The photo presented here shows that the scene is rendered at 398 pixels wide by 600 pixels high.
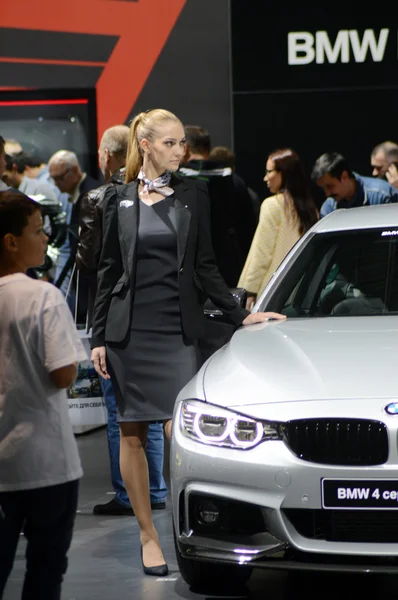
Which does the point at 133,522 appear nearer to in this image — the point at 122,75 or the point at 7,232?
the point at 7,232

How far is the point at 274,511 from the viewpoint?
4.27 metres

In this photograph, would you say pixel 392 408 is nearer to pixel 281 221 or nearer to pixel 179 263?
pixel 179 263

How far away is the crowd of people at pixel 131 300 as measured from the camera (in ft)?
11.9

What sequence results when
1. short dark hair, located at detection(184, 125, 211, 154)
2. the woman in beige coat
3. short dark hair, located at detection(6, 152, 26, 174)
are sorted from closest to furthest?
the woman in beige coat, short dark hair, located at detection(184, 125, 211, 154), short dark hair, located at detection(6, 152, 26, 174)

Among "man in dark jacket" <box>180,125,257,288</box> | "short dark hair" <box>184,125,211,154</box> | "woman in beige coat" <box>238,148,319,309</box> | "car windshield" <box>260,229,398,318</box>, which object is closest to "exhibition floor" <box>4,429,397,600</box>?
"car windshield" <box>260,229,398,318</box>

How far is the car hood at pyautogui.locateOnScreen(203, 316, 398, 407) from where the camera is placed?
4430 mm

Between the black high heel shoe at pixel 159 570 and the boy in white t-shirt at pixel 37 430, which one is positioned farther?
the black high heel shoe at pixel 159 570

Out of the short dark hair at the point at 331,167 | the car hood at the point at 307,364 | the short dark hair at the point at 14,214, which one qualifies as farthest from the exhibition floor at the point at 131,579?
the short dark hair at the point at 331,167

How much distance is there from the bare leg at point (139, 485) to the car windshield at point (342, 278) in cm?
85

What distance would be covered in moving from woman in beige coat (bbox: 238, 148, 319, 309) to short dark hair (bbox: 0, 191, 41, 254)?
4.55 m

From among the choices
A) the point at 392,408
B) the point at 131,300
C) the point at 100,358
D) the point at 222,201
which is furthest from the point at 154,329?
the point at 222,201

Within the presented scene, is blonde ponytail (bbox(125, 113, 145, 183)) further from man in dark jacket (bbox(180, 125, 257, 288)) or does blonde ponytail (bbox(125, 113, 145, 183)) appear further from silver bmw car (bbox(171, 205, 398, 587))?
man in dark jacket (bbox(180, 125, 257, 288))

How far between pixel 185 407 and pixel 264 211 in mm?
3829

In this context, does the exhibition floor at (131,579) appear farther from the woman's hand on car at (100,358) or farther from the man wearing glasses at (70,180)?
the man wearing glasses at (70,180)
